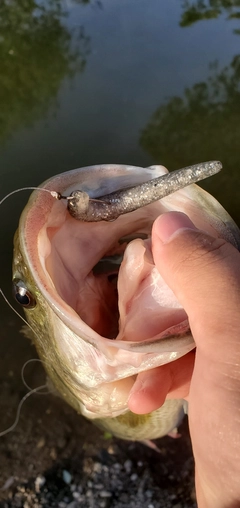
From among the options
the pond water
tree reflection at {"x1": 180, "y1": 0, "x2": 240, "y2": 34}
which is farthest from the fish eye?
tree reflection at {"x1": 180, "y1": 0, "x2": 240, "y2": 34}

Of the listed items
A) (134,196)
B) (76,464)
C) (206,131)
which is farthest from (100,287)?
(206,131)

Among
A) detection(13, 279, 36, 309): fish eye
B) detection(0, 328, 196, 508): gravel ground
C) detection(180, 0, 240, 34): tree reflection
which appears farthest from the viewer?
detection(180, 0, 240, 34): tree reflection

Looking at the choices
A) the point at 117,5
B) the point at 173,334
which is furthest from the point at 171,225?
the point at 117,5

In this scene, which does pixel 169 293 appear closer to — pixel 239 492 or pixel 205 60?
pixel 239 492

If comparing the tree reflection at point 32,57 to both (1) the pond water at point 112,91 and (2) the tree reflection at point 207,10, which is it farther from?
(2) the tree reflection at point 207,10

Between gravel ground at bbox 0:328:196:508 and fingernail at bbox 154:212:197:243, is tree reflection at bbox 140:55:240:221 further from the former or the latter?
fingernail at bbox 154:212:197:243

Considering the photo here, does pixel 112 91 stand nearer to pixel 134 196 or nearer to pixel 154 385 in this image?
pixel 134 196
